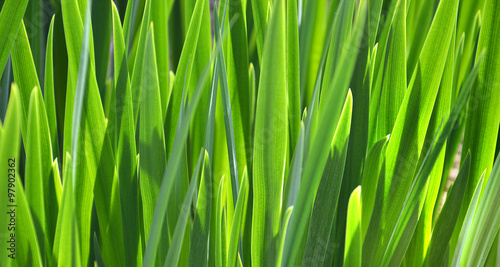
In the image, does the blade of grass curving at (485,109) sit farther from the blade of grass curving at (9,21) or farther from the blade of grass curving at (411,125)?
the blade of grass curving at (9,21)

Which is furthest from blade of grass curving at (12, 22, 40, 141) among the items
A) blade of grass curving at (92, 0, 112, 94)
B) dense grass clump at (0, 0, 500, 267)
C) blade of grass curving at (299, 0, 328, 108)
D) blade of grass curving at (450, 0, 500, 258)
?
blade of grass curving at (450, 0, 500, 258)

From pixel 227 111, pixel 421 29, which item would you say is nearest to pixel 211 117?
pixel 227 111

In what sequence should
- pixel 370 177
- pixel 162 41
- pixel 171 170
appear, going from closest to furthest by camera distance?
pixel 171 170
pixel 370 177
pixel 162 41

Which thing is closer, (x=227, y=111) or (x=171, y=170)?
(x=171, y=170)

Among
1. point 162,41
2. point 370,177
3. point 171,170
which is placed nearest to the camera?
point 171,170

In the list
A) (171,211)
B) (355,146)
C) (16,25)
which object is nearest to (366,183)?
(355,146)

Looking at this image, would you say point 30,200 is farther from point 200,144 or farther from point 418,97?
point 418,97

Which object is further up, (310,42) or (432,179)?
(310,42)

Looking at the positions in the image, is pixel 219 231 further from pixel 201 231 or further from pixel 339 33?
pixel 339 33
